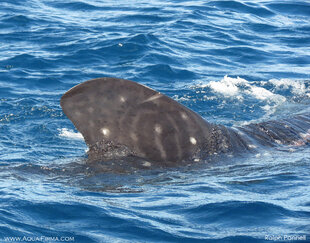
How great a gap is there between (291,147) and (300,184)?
1.41m

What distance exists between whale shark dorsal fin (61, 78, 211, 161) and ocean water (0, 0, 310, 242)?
0.30m

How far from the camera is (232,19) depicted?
62.0ft

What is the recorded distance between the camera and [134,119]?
650cm

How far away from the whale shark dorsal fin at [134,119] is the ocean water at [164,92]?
0.30 metres

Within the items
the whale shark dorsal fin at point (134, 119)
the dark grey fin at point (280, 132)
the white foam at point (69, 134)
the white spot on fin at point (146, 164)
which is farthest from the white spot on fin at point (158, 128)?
the white foam at point (69, 134)

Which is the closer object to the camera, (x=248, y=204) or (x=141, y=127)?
(x=248, y=204)

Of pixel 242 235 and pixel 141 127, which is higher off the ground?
pixel 141 127

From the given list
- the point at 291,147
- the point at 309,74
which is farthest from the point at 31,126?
the point at 309,74

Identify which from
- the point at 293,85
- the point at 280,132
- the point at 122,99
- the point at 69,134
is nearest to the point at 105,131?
the point at 122,99

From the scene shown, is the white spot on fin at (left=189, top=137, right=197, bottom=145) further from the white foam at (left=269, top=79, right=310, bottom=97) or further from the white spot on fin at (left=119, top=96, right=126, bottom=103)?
the white foam at (left=269, top=79, right=310, bottom=97)

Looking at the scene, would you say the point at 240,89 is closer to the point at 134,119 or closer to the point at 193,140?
the point at 193,140

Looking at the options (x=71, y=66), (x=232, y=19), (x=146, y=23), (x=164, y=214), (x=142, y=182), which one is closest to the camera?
(x=164, y=214)

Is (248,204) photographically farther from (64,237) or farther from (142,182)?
(64,237)

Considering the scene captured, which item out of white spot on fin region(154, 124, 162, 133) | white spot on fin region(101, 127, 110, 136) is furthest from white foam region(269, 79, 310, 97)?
white spot on fin region(101, 127, 110, 136)
